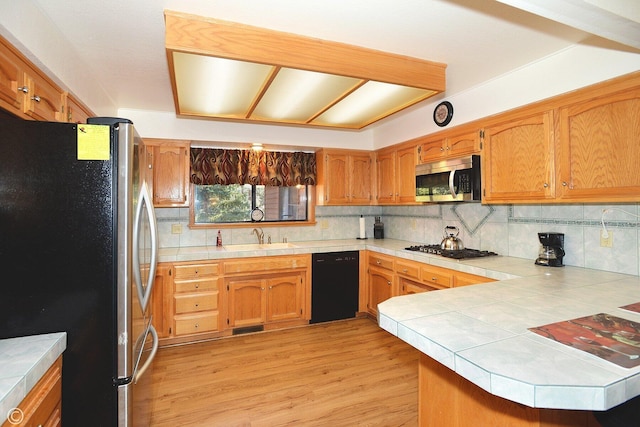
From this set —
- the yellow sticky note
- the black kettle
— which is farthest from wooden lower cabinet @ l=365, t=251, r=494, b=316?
the yellow sticky note

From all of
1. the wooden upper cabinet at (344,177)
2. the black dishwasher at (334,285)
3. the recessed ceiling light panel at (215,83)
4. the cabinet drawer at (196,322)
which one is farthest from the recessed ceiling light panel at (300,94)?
the cabinet drawer at (196,322)

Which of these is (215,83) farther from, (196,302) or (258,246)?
(196,302)

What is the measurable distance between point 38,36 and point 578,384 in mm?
2626

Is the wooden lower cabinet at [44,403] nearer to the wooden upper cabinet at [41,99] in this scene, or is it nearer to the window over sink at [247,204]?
the wooden upper cabinet at [41,99]

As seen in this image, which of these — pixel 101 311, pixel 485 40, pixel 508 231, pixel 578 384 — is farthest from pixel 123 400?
pixel 508 231

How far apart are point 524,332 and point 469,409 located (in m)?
0.35

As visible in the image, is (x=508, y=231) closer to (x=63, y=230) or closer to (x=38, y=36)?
(x=63, y=230)

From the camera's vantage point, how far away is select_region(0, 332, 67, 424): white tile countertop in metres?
0.93

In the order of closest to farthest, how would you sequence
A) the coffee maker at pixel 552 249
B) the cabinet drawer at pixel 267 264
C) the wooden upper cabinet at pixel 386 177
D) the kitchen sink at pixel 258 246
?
1. the coffee maker at pixel 552 249
2. the cabinet drawer at pixel 267 264
3. the kitchen sink at pixel 258 246
4. the wooden upper cabinet at pixel 386 177

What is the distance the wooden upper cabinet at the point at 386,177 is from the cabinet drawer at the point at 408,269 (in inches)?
34.5

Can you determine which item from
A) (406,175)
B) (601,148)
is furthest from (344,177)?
(601,148)

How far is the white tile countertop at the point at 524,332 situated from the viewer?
81 cm

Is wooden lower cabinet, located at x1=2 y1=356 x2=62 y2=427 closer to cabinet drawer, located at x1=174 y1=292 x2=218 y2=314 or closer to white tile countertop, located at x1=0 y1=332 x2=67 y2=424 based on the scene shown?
white tile countertop, located at x1=0 y1=332 x2=67 y2=424

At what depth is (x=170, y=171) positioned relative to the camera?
347 centimetres
